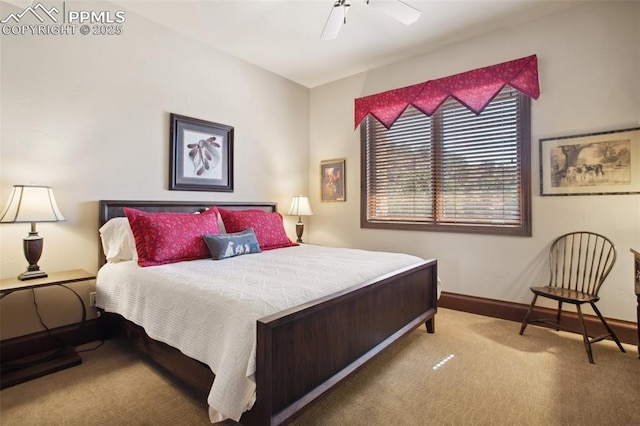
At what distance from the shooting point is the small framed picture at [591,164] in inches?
101

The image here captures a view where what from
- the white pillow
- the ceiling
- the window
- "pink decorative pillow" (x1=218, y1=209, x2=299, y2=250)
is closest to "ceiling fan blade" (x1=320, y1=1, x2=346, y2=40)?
the ceiling

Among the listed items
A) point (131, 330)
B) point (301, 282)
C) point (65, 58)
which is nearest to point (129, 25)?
point (65, 58)

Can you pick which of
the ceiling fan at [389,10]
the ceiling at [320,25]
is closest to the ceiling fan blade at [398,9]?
the ceiling fan at [389,10]

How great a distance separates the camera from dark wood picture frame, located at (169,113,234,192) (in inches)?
125

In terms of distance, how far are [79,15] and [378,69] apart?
9.73 ft

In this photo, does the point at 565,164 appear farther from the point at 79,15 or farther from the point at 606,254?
the point at 79,15

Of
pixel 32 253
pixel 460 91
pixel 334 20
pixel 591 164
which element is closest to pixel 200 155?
pixel 32 253

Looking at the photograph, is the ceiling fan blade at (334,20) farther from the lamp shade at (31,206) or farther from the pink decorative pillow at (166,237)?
the lamp shade at (31,206)

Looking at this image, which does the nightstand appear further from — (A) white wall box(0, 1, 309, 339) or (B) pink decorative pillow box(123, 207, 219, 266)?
(B) pink decorative pillow box(123, 207, 219, 266)

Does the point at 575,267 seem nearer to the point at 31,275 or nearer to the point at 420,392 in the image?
the point at 420,392

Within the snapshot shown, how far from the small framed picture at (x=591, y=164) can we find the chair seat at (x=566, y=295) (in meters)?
0.84

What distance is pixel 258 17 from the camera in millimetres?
2951

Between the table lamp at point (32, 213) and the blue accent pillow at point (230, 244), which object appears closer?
the table lamp at point (32, 213)

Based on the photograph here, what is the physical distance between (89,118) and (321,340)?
2560 millimetres
